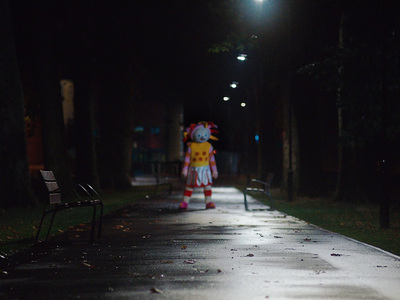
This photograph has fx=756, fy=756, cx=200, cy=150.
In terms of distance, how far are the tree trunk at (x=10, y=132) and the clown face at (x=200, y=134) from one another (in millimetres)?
5205

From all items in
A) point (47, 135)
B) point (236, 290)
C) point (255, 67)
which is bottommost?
point (236, 290)

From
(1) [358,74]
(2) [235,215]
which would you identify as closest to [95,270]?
(2) [235,215]

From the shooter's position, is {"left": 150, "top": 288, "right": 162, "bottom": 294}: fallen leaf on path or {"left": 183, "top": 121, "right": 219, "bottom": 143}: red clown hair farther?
{"left": 183, "top": 121, "right": 219, "bottom": 143}: red clown hair

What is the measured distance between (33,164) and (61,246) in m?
56.1

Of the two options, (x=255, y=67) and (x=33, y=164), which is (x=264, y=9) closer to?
(x=255, y=67)

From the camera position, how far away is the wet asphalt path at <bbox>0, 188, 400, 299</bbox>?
756 centimetres

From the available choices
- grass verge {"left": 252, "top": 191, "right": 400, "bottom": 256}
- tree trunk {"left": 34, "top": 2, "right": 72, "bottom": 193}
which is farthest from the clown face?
tree trunk {"left": 34, "top": 2, "right": 72, "bottom": 193}

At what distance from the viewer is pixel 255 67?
141 ft

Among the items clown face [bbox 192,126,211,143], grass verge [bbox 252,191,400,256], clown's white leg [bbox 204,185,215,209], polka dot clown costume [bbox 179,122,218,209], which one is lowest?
grass verge [bbox 252,191,400,256]

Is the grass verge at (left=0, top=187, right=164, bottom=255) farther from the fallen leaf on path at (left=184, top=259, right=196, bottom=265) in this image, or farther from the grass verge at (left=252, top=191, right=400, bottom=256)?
the grass verge at (left=252, top=191, right=400, bottom=256)

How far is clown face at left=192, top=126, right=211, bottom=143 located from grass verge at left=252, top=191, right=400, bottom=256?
3.11 meters

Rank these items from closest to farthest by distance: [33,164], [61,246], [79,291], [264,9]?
[79,291], [61,246], [264,9], [33,164]

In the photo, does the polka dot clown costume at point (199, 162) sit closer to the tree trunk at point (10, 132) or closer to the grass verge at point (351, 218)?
the grass verge at point (351, 218)

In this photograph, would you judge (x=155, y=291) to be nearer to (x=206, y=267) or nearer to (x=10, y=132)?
(x=206, y=267)
